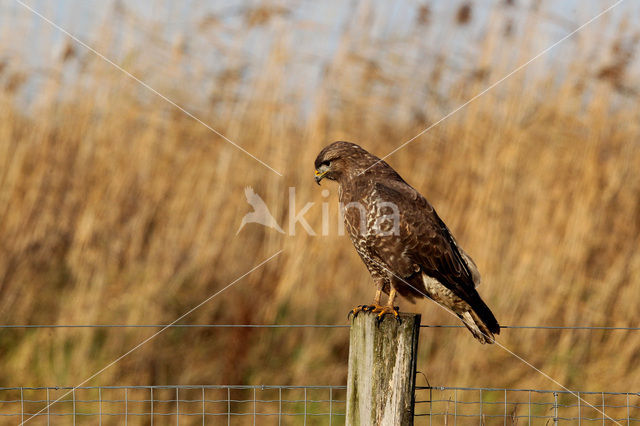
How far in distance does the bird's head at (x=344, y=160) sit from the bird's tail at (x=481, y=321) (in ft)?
2.22

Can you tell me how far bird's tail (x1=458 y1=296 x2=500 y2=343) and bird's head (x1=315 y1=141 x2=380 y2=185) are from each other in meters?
0.68

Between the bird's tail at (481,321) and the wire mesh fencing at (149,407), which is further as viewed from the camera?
the wire mesh fencing at (149,407)

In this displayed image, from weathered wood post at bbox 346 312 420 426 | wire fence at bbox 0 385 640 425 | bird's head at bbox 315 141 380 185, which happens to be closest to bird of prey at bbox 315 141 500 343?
bird's head at bbox 315 141 380 185

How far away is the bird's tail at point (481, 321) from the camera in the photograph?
285 cm

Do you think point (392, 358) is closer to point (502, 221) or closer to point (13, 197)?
point (502, 221)

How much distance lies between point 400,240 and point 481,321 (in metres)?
0.46

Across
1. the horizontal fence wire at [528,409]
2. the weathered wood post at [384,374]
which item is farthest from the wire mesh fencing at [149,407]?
the weathered wood post at [384,374]

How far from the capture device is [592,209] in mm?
4133

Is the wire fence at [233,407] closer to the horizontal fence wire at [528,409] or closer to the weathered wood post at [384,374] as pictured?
the horizontal fence wire at [528,409]

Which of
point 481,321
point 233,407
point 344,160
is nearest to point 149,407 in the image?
point 233,407

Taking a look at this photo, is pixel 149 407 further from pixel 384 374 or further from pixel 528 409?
pixel 384 374

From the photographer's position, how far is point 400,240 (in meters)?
2.86

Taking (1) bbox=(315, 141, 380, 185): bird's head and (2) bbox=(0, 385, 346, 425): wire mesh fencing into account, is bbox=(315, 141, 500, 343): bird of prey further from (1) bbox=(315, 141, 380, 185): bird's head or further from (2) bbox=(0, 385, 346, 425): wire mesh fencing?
(2) bbox=(0, 385, 346, 425): wire mesh fencing

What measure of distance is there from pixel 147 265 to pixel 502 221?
73.6 inches
